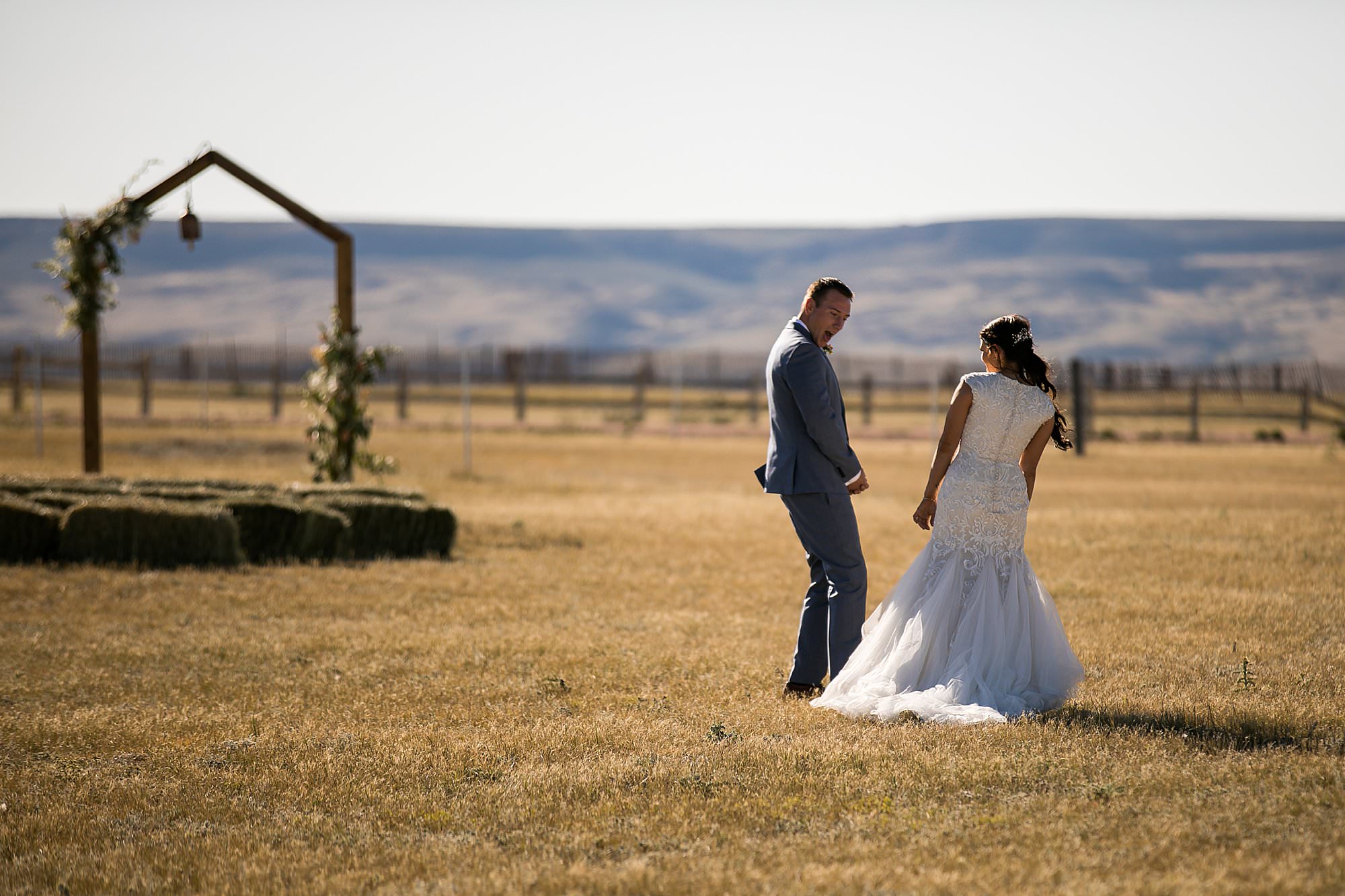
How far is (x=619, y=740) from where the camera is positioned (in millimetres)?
5715

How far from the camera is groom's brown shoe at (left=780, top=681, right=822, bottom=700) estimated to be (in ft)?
21.7

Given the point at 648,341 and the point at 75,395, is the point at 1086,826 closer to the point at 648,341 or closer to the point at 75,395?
the point at 75,395

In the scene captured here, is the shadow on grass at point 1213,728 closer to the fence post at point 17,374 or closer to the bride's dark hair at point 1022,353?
the bride's dark hair at point 1022,353

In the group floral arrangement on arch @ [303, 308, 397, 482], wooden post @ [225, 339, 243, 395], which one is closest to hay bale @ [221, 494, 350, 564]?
floral arrangement on arch @ [303, 308, 397, 482]

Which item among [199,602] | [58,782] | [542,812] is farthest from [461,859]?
[199,602]

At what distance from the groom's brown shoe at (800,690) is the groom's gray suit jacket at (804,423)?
102cm

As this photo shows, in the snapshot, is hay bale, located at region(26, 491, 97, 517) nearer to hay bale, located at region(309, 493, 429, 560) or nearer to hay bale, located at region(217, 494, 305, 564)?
hay bale, located at region(217, 494, 305, 564)

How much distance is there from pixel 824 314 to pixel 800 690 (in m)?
1.96

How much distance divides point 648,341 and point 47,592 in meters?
163

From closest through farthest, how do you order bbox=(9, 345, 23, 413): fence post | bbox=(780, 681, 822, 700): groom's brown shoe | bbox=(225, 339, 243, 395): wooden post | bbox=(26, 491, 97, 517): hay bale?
bbox=(780, 681, 822, 700): groom's brown shoe < bbox=(26, 491, 97, 517): hay bale < bbox=(9, 345, 23, 413): fence post < bbox=(225, 339, 243, 395): wooden post

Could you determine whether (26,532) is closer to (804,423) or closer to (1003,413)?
(804,423)

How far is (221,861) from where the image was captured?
4227 millimetres

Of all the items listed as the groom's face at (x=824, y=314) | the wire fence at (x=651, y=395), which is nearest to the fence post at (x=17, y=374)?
the wire fence at (x=651, y=395)

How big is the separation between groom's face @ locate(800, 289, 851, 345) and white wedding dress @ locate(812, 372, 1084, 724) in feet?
2.31
